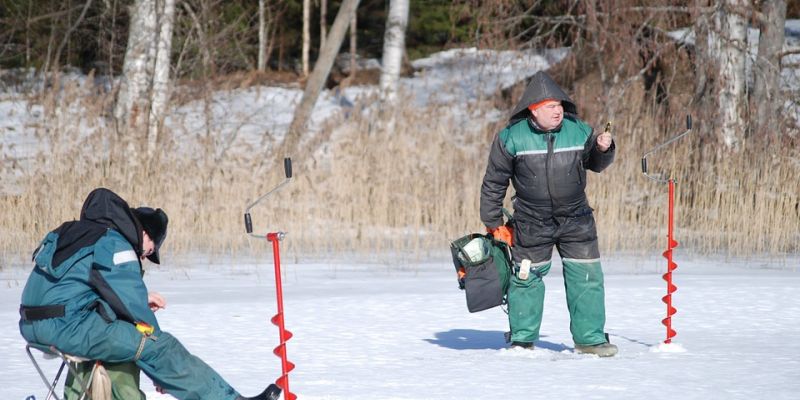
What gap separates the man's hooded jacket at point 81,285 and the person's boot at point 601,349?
2.65 metres

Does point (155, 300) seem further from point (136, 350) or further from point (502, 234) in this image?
point (502, 234)

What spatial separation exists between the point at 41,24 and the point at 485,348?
56.9ft

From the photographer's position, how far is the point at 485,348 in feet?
21.0

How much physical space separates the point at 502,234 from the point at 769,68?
8.46 meters

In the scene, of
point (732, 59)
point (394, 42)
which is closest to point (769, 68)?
point (732, 59)

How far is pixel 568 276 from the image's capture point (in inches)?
238

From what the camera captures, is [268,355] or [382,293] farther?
[382,293]

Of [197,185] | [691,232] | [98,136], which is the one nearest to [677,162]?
[691,232]

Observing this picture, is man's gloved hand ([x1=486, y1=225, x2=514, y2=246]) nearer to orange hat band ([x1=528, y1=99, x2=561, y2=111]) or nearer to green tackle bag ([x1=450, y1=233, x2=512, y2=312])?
green tackle bag ([x1=450, y1=233, x2=512, y2=312])

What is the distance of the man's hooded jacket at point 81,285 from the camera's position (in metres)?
4.00

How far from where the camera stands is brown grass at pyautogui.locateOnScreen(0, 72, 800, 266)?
1094cm

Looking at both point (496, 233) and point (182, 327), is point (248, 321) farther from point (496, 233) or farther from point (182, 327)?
point (496, 233)

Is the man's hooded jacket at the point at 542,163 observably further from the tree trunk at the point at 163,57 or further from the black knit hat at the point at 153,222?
the tree trunk at the point at 163,57

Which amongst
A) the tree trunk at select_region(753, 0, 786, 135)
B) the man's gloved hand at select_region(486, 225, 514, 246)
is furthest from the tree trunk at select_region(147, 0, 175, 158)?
the man's gloved hand at select_region(486, 225, 514, 246)
